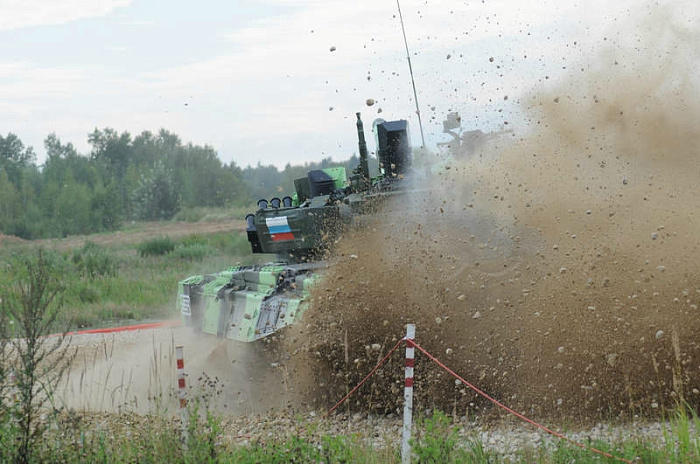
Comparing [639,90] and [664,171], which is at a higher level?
[639,90]

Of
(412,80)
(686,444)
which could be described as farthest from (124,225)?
(686,444)

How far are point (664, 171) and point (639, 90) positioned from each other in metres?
1.02

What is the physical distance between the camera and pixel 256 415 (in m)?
8.85

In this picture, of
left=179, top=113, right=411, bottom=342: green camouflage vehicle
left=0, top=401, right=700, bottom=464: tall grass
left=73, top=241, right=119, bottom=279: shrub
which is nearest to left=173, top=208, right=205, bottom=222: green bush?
left=73, top=241, right=119, bottom=279: shrub

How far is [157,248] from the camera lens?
29422mm

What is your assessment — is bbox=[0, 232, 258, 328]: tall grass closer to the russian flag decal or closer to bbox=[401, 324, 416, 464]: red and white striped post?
the russian flag decal

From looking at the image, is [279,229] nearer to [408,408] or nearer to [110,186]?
[408,408]

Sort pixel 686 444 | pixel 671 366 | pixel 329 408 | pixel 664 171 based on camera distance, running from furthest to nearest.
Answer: pixel 664 171 < pixel 329 408 < pixel 671 366 < pixel 686 444

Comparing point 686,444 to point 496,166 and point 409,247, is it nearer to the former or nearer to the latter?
point 409,247

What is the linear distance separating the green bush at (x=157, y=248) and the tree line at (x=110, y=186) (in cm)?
1510

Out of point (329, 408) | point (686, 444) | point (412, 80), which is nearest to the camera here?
point (686, 444)

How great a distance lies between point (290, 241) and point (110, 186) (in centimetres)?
5116

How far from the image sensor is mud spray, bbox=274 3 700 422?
26.7 feet

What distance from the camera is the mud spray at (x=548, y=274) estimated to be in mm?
8133
